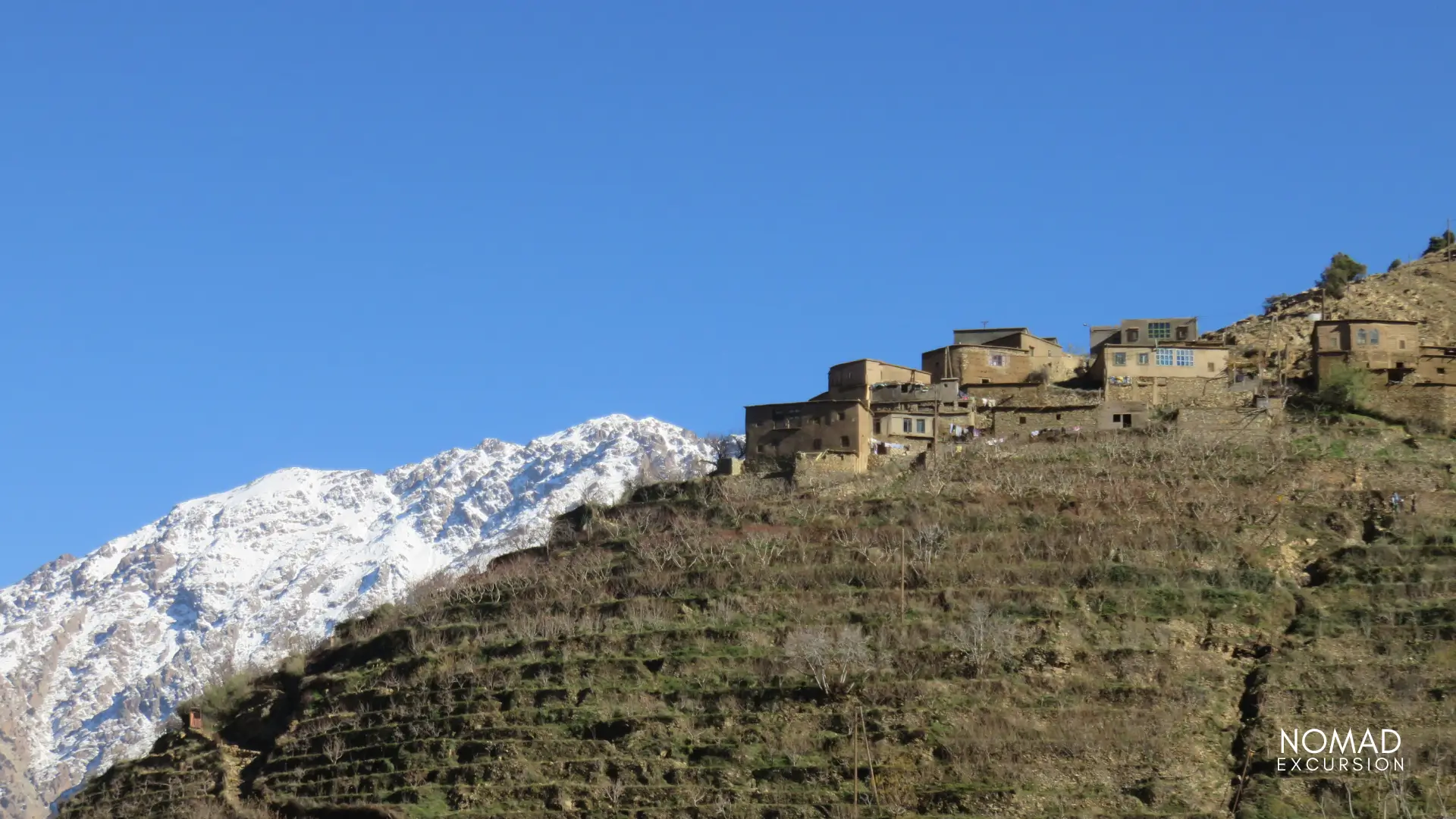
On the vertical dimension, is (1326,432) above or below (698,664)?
above

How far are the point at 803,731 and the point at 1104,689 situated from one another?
7436 millimetres

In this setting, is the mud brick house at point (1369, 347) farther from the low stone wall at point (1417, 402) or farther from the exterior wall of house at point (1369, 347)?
the low stone wall at point (1417, 402)

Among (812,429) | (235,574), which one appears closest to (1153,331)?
(812,429)

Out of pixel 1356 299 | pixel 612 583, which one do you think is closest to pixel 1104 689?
pixel 612 583

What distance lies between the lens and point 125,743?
474 feet

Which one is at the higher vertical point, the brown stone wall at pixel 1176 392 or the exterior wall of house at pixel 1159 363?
the exterior wall of house at pixel 1159 363

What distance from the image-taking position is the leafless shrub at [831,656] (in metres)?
54.1

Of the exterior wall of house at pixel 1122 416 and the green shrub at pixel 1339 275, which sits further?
the green shrub at pixel 1339 275

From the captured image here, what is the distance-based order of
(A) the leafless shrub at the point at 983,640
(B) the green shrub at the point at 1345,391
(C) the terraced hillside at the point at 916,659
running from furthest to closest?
(B) the green shrub at the point at 1345,391, (A) the leafless shrub at the point at 983,640, (C) the terraced hillside at the point at 916,659

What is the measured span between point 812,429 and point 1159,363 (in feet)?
41.4

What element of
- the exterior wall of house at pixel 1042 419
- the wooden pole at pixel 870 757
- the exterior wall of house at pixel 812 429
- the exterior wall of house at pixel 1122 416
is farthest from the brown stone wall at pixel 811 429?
the wooden pole at pixel 870 757

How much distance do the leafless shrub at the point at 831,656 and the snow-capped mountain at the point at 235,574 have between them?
85.9m

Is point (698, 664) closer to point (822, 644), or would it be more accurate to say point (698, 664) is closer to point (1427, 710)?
point (822, 644)

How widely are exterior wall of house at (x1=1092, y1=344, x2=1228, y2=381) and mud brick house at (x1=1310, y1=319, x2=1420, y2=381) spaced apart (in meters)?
3.40
